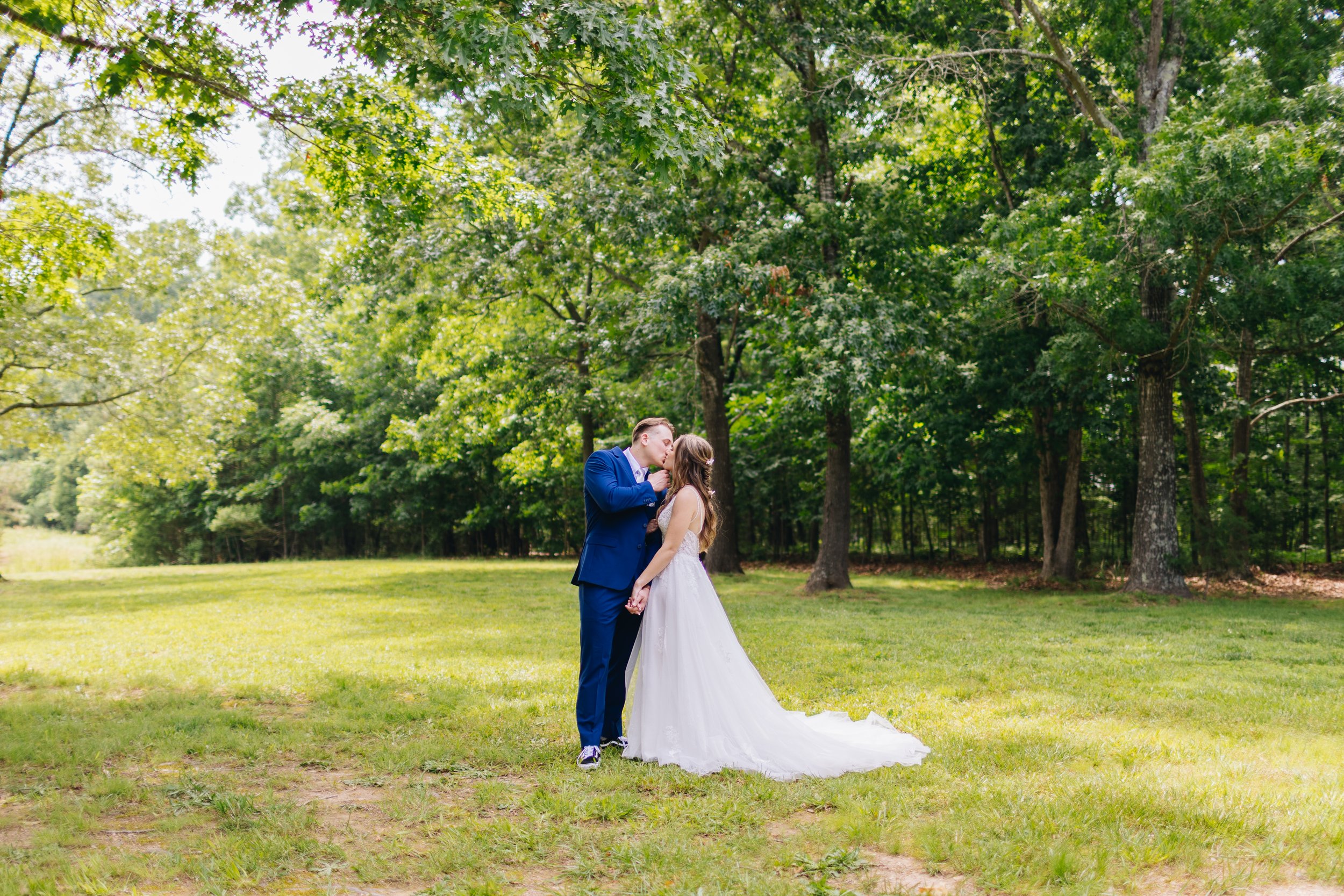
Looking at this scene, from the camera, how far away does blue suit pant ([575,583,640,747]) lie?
5.68 metres

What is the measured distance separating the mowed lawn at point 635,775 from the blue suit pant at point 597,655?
28 centimetres

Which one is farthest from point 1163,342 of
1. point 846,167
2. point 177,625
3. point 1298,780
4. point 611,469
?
point 177,625

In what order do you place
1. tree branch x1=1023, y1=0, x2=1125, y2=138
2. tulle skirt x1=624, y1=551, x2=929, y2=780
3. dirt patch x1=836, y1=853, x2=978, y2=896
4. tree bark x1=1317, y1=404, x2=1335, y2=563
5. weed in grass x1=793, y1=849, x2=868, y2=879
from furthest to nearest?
tree bark x1=1317, y1=404, x2=1335, y2=563 → tree branch x1=1023, y1=0, x2=1125, y2=138 → tulle skirt x1=624, y1=551, x2=929, y2=780 → weed in grass x1=793, y1=849, x2=868, y2=879 → dirt patch x1=836, y1=853, x2=978, y2=896

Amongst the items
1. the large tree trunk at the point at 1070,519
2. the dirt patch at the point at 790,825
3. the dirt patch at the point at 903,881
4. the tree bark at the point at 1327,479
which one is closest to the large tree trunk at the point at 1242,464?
the large tree trunk at the point at 1070,519

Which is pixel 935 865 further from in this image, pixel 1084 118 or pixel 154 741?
pixel 1084 118

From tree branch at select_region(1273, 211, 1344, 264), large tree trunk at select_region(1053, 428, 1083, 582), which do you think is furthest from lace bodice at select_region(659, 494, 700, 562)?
large tree trunk at select_region(1053, 428, 1083, 582)

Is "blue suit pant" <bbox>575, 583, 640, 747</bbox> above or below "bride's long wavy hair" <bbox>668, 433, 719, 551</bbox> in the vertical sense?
below

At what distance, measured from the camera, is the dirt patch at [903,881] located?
11.7 feet

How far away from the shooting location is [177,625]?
42.2 ft

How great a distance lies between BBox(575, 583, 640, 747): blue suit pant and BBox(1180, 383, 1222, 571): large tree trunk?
15366 mm

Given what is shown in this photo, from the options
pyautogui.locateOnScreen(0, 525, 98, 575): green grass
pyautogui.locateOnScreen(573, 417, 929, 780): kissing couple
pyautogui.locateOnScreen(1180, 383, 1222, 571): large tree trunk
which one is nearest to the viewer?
pyautogui.locateOnScreen(573, 417, 929, 780): kissing couple

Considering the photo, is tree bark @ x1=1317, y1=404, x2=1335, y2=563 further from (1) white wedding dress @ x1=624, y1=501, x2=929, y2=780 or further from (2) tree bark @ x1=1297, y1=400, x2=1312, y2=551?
(1) white wedding dress @ x1=624, y1=501, x2=929, y2=780

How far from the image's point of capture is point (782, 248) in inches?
629

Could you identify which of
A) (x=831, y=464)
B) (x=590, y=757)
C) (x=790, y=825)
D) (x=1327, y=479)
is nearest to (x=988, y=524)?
(x=1327, y=479)
